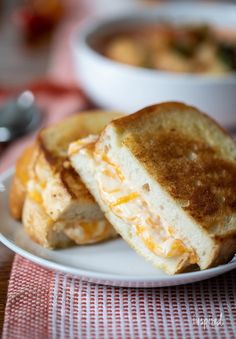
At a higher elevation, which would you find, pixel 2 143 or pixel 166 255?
pixel 166 255

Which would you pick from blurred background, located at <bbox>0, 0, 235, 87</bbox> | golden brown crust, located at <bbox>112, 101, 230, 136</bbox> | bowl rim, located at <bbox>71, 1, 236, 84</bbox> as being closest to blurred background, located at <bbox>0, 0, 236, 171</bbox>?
blurred background, located at <bbox>0, 0, 235, 87</bbox>

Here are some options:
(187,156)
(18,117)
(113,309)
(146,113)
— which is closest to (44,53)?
(18,117)

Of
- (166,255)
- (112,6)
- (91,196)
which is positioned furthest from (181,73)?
(112,6)

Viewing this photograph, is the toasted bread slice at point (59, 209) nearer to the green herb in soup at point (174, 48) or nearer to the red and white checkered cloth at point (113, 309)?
the red and white checkered cloth at point (113, 309)

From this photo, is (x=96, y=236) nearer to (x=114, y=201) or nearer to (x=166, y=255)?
(x=114, y=201)

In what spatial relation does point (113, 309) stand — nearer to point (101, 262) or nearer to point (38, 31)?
point (101, 262)

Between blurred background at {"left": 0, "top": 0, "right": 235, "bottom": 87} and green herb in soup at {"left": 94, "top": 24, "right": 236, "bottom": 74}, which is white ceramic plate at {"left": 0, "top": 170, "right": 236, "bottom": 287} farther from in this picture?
blurred background at {"left": 0, "top": 0, "right": 235, "bottom": 87}
